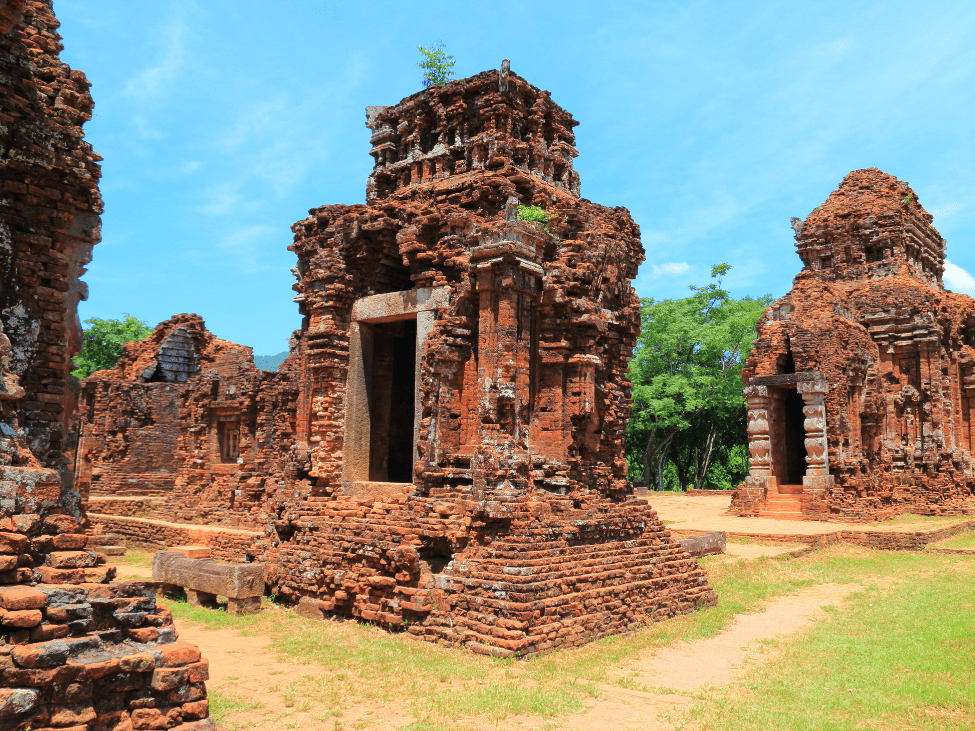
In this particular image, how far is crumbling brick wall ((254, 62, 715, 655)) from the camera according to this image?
9.31m

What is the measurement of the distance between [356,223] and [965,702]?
33.5ft

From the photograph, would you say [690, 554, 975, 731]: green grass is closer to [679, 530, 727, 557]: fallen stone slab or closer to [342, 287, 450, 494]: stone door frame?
[679, 530, 727, 557]: fallen stone slab

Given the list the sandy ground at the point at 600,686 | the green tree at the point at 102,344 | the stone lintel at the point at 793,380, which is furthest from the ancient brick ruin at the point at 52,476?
the green tree at the point at 102,344

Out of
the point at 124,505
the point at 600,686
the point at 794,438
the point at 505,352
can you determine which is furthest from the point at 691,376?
the point at 600,686

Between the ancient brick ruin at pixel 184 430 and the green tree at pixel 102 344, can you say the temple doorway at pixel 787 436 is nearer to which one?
the ancient brick ruin at pixel 184 430

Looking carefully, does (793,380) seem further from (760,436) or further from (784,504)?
(784,504)

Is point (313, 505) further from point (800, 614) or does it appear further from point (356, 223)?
point (800, 614)

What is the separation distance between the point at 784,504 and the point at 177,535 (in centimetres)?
1703

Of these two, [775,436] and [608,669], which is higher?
[775,436]

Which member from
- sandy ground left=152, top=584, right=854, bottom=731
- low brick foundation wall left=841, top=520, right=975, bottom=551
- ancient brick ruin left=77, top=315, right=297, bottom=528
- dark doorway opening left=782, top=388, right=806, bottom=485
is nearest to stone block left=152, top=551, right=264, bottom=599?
sandy ground left=152, top=584, right=854, bottom=731

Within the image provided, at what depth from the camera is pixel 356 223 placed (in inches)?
474

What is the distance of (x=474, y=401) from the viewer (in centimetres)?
1052

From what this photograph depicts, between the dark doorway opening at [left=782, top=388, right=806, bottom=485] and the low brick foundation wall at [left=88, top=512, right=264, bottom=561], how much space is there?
16.5 meters

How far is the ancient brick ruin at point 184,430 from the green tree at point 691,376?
1868 cm
